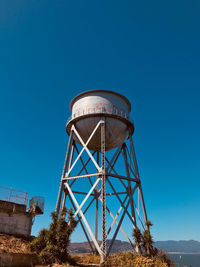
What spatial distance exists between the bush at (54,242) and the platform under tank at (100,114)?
8984mm

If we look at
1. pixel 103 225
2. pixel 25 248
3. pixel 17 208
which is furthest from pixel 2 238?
pixel 103 225

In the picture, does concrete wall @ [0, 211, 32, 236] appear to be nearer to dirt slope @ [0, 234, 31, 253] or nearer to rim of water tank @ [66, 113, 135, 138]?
dirt slope @ [0, 234, 31, 253]

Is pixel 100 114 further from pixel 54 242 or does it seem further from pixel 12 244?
pixel 12 244

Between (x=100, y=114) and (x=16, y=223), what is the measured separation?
11.7 metres

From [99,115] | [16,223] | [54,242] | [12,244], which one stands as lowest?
[12,244]

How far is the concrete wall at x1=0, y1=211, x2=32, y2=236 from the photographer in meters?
17.7

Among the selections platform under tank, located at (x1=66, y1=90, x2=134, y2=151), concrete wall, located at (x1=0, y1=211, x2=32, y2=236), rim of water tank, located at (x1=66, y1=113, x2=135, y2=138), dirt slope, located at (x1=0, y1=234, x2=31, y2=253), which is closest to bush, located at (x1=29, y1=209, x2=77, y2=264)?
dirt slope, located at (x1=0, y1=234, x2=31, y2=253)

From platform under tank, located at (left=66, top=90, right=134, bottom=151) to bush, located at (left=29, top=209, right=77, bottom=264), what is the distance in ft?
29.5

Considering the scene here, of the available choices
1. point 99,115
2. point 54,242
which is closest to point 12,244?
point 54,242

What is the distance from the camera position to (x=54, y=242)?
51.3ft

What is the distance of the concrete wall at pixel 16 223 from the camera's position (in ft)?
58.2

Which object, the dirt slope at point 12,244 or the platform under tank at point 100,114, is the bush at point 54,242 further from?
the platform under tank at point 100,114

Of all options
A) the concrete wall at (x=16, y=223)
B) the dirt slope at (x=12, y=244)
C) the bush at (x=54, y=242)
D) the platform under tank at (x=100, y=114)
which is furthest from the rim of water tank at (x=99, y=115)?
the dirt slope at (x=12, y=244)

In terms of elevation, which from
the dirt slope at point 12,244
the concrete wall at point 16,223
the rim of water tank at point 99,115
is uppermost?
the rim of water tank at point 99,115
